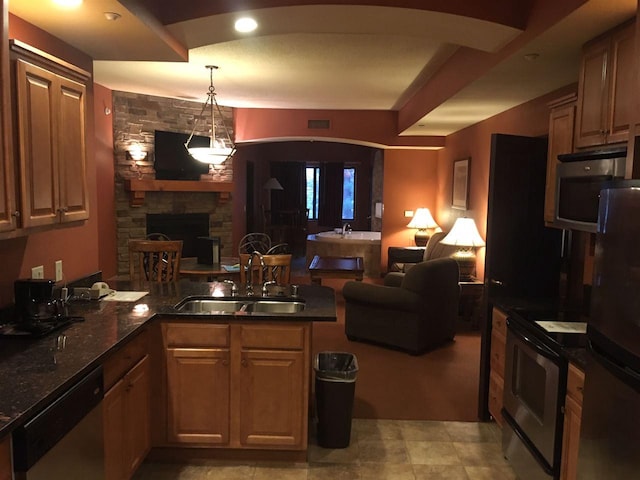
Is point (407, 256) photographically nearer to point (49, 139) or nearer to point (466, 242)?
point (466, 242)

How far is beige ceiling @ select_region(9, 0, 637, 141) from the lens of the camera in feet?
8.86

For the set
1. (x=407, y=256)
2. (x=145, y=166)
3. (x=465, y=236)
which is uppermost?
(x=145, y=166)

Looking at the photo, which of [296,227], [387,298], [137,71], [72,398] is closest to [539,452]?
[72,398]

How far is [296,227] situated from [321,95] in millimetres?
6947

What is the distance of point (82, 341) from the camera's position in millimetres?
2334

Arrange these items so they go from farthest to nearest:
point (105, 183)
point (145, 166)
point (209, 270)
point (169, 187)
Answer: point (169, 187) < point (145, 166) < point (105, 183) < point (209, 270)

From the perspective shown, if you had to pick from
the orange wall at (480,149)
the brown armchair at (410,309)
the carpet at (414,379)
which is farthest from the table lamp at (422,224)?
the brown armchair at (410,309)

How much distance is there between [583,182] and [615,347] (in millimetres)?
1253

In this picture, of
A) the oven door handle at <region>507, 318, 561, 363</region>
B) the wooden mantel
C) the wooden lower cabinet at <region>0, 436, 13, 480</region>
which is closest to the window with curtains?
the wooden mantel

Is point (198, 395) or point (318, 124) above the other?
point (318, 124)

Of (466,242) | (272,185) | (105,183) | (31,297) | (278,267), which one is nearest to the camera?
(31,297)

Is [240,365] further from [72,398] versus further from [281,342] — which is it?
[72,398]

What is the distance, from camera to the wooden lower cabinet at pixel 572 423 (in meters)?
2.24

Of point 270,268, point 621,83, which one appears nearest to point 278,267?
point 270,268
